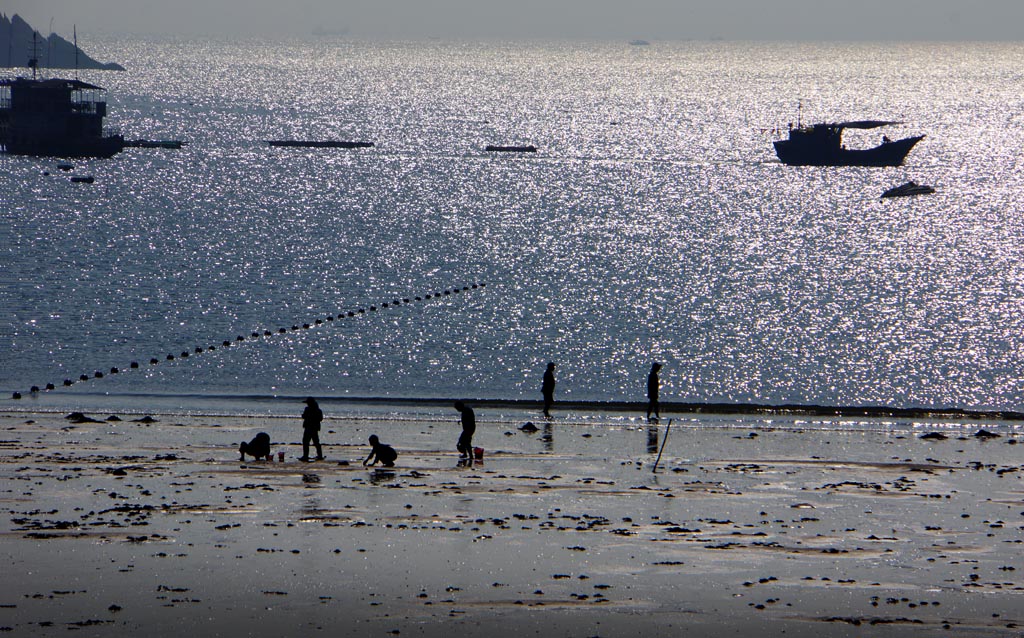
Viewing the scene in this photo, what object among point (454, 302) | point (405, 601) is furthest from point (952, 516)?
point (454, 302)

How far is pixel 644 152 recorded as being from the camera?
176 m

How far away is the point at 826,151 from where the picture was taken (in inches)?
5979

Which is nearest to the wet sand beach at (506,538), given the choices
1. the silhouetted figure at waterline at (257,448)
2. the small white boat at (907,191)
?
the silhouetted figure at waterline at (257,448)

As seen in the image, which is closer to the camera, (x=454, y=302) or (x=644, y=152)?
(x=454, y=302)

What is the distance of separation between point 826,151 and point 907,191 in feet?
70.0

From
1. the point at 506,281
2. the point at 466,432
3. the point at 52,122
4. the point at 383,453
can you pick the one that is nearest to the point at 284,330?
the point at 506,281

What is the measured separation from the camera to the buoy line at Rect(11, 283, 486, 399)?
150 feet

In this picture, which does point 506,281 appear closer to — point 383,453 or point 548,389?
point 548,389

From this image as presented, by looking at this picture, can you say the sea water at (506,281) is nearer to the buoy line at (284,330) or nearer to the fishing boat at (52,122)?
the buoy line at (284,330)

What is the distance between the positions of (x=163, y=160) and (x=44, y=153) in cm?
1761

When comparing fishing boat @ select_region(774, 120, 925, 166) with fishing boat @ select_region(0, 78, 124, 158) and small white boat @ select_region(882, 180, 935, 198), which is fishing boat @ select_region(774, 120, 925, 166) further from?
fishing boat @ select_region(0, 78, 124, 158)

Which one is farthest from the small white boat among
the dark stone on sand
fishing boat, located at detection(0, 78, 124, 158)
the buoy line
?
the dark stone on sand

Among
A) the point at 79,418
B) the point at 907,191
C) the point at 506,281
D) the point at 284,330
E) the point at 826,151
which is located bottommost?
the point at 79,418

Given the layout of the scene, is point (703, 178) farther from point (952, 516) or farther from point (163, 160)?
point (952, 516)
